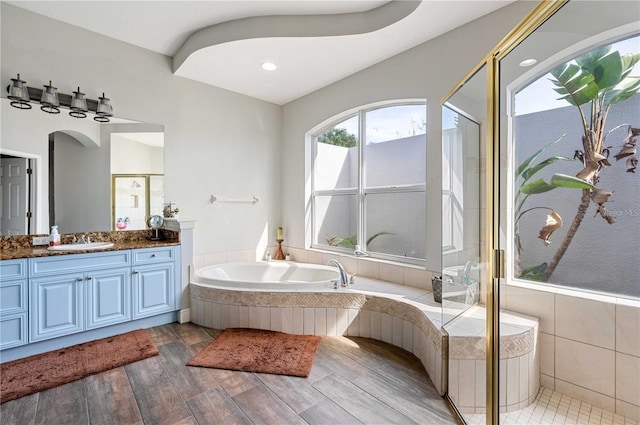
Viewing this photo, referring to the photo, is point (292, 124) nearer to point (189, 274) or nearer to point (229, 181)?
point (229, 181)

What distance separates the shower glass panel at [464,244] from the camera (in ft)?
5.57

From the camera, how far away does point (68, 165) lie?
2701mm

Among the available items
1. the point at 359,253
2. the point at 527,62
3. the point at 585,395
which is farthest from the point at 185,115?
the point at 585,395

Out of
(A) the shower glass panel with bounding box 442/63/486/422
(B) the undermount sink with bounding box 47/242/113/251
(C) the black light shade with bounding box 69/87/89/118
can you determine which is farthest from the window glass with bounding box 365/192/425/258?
(C) the black light shade with bounding box 69/87/89/118

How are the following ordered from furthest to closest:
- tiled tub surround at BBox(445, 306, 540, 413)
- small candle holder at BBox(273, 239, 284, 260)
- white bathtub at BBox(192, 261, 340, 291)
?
small candle holder at BBox(273, 239, 284, 260)
white bathtub at BBox(192, 261, 340, 291)
tiled tub surround at BBox(445, 306, 540, 413)

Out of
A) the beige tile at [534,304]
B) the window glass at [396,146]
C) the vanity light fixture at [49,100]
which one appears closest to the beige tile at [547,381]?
the beige tile at [534,304]

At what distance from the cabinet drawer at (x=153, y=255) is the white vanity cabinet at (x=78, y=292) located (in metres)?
0.07

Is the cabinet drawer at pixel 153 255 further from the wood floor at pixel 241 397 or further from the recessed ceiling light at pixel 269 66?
the recessed ceiling light at pixel 269 66

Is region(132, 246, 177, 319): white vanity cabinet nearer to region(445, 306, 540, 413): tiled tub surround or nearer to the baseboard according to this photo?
the baseboard

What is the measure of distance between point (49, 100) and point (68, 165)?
0.56 m

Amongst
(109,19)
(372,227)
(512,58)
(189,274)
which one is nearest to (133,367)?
(189,274)

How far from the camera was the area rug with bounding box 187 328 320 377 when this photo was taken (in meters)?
2.15

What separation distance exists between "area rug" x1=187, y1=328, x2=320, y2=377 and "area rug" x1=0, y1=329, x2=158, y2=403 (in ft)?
1.62

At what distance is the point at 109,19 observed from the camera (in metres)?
Result: 2.61
